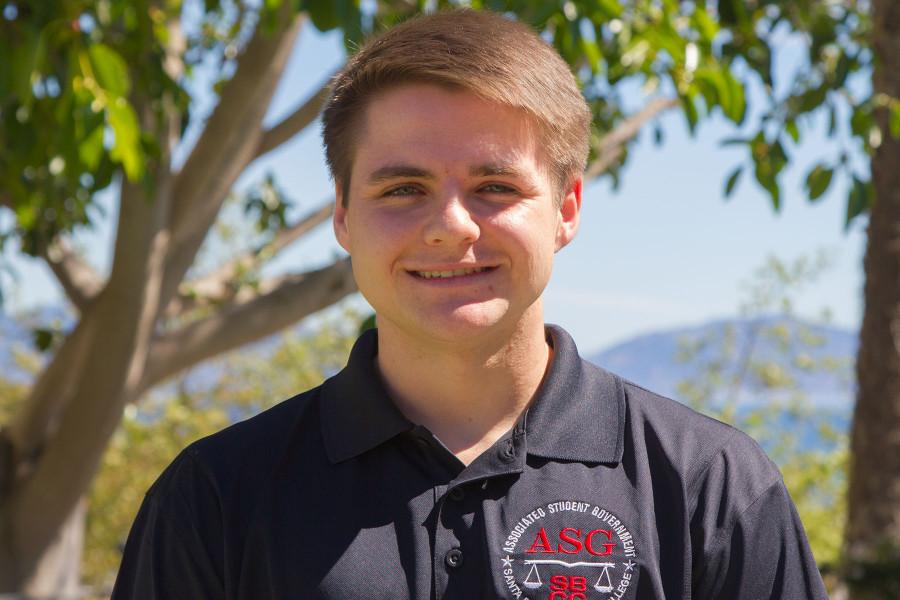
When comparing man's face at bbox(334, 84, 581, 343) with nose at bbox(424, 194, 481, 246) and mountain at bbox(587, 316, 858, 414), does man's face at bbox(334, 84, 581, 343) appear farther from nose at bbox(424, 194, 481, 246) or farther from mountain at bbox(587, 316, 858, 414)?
mountain at bbox(587, 316, 858, 414)

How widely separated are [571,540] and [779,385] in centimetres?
1722

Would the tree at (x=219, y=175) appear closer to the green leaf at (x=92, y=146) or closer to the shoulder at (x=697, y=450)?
the green leaf at (x=92, y=146)

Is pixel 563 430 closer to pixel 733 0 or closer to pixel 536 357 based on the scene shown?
pixel 536 357

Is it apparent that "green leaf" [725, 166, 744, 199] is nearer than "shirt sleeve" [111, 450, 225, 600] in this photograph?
No

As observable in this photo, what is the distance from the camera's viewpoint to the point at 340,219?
1944 mm

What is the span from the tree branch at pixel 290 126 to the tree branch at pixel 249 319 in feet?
2.26

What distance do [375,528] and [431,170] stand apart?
0.51 meters

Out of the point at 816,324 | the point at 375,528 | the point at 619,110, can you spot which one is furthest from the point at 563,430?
the point at 816,324

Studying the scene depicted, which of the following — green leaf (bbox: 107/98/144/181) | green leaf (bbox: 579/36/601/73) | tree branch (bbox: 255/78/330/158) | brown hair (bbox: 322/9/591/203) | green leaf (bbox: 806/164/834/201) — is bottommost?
brown hair (bbox: 322/9/591/203)

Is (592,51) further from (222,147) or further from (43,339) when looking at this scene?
(43,339)

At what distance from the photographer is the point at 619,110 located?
6.96 meters

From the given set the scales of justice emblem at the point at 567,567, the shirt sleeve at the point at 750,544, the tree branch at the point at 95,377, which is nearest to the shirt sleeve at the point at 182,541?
the scales of justice emblem at the point at 567,567

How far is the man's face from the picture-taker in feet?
5.63

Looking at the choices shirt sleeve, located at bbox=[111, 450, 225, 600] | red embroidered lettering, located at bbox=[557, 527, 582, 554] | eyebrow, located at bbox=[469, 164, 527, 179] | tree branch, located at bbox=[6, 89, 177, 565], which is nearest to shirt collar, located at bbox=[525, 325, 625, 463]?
red embroidered lettering, located at bbox=[557, 527, 582, 554]
